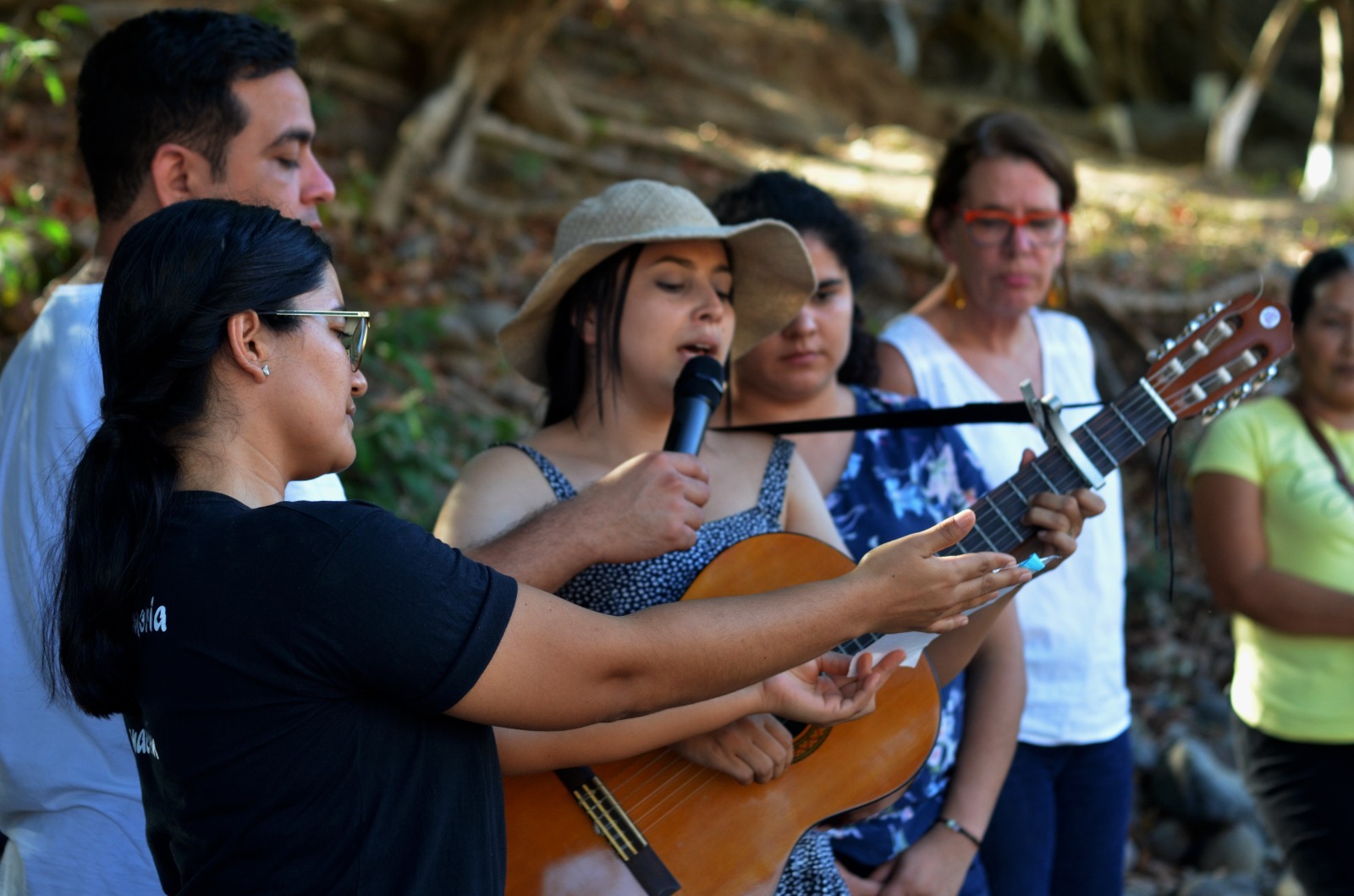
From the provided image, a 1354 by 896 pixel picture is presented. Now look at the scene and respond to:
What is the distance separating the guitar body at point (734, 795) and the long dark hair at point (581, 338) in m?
0.56

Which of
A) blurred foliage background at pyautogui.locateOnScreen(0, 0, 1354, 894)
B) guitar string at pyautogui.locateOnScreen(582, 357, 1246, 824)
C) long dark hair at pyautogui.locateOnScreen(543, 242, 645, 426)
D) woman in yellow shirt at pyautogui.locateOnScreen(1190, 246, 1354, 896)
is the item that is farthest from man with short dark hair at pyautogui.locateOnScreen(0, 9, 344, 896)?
woman in yellow shirt at pyautogui.locateOnScreen(1190, 246, 1354, 896)

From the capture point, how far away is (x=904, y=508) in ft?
9.36

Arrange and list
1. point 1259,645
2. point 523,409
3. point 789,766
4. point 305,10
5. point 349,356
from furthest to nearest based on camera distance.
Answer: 1. point 305,10
2. point 523,409
3. point 1259,645
4. point 789,766
5. point 349,356

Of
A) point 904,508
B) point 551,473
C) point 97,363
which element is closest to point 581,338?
point 551,473

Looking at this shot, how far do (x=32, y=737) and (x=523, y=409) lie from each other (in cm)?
447

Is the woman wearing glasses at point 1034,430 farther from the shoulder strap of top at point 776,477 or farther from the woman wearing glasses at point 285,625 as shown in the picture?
the woman wearing glasses at point 285,625

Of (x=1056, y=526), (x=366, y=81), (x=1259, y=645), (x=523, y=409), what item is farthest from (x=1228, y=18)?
(x=1056, y=526)

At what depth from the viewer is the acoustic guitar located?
2164 millimetres

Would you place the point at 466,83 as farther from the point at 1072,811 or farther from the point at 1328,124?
the point at 1328,124

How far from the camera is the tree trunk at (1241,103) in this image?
14297 mm

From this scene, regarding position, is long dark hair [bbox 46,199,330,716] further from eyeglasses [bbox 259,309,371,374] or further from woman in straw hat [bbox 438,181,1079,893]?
woman in straw hat [bbox 438,181,1079,893]

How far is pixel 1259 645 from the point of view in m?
3.52

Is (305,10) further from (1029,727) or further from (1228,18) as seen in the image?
(1228,18)

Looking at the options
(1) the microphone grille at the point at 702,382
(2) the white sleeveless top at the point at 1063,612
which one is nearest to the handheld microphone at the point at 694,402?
(1) the microphone grille at the point at 702,382
